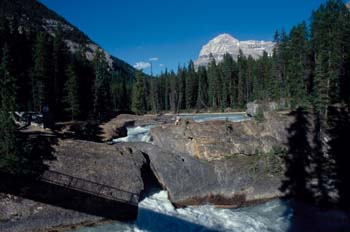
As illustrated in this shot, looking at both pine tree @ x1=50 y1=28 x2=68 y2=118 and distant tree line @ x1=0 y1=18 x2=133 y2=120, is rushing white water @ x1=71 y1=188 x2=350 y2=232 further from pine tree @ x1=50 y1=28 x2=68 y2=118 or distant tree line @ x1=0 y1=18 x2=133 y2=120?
pine tree @ x1=50 y1=28 x2=68 y2=118

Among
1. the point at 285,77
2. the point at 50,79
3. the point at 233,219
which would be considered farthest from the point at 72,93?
the point at 285,77

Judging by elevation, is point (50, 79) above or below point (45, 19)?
below

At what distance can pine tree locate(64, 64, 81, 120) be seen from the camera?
151ft

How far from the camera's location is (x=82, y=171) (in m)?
18.3

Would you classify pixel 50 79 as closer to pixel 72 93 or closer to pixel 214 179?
pixel 72 93

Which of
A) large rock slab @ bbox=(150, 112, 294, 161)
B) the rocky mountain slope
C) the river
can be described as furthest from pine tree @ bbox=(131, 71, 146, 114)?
the river

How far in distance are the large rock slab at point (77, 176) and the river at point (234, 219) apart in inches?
38.9

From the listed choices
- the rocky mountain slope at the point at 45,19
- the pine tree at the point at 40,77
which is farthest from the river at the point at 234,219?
the rocky mountain slope at the point at 45,19

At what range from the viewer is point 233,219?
56.3 ft

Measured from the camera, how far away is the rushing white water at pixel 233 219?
1623 centimetres

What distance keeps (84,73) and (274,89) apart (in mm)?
34614

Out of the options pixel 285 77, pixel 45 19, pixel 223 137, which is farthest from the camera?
pixel 45 19

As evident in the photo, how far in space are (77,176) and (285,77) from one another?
52.0 metres

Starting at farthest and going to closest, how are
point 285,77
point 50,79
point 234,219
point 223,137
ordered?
1. point 285,77
2. point 50,79
3. point 223,137
4. point 234,219
